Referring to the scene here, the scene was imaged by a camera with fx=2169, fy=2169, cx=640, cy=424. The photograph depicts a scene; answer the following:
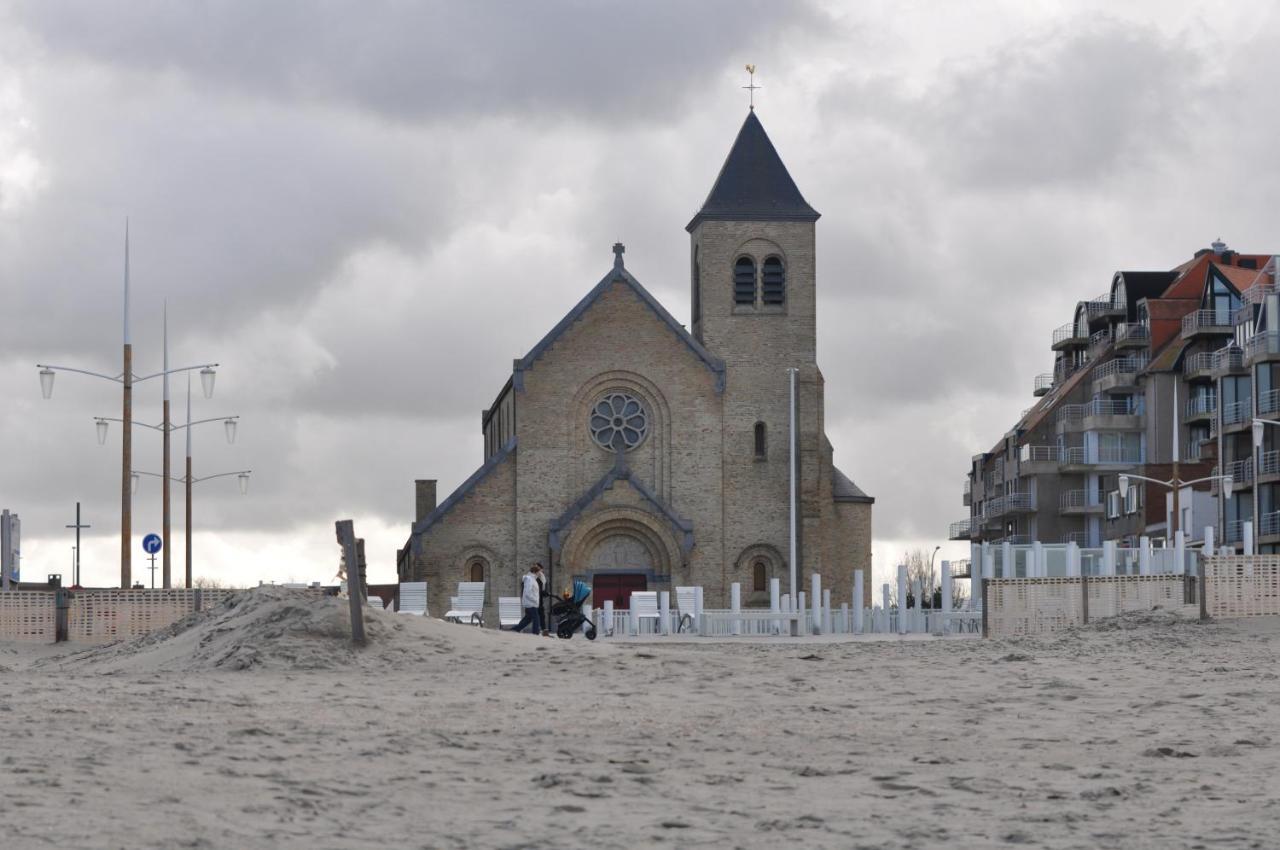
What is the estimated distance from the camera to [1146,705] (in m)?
19.8

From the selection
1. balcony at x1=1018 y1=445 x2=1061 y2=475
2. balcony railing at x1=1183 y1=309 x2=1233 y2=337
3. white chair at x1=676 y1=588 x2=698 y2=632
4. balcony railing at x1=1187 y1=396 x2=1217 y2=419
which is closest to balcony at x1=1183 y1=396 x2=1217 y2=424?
balcony railing at x1=1187 y1=396 x2=1217 y2=419

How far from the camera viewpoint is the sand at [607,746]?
13.4 meters

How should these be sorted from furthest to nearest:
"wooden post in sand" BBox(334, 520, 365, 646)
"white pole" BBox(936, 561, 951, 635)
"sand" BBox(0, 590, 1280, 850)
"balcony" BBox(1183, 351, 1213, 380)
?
"balcony" BBox(1183, 351, 1213, 380) < "white pole" BBox(936, 561, 951, 635) < "wooden post in sand" BBox(334, 520, 365, 646) < "sand" BBox(0, 590, 1280, 850)

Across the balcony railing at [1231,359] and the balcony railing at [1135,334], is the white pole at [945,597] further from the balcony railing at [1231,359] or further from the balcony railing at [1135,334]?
the balcony railing at [1135,334]

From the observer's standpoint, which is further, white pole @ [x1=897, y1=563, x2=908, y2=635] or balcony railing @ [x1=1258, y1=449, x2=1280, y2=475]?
balcony railing @ [x1=1258, y1=449, x2=1280, y2=475]

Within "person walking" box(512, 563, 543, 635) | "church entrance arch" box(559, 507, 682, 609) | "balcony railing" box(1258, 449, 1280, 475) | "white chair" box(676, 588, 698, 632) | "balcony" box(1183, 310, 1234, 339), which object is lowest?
"white chair" box(676, 588, 698, 632)

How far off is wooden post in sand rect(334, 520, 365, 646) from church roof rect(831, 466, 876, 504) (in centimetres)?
4438

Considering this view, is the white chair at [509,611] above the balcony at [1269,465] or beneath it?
beneath

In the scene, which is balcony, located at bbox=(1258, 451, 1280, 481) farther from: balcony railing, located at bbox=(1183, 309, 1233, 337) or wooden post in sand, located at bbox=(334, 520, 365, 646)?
wooden post in sand, located at bbox=(334, 520, 365, 646)

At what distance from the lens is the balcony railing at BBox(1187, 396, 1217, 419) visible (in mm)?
93856

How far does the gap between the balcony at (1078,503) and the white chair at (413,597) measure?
54.6 meters

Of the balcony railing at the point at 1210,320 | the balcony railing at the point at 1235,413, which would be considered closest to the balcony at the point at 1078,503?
the balcony railing at the point at 1210,320

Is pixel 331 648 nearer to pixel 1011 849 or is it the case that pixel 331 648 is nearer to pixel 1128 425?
pixel 1011 849

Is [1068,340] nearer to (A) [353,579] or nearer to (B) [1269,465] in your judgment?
(B) [1269,465]
